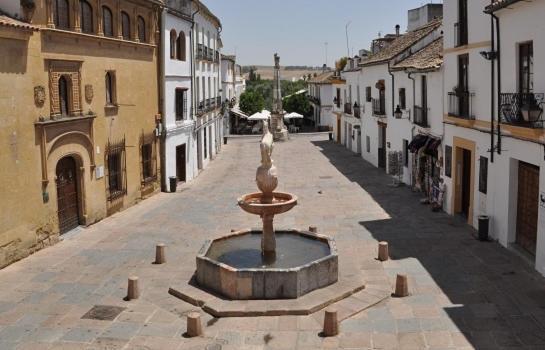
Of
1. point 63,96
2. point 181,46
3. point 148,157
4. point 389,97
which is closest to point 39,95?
point 63,96

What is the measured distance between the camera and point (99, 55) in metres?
19.3

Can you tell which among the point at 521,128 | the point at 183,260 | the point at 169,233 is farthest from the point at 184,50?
the point at 521,128

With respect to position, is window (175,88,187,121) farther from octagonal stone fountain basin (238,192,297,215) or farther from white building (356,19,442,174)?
octagonal stone fountain basin (238,192,297,215)

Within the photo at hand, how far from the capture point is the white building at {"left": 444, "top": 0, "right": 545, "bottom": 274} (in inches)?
522

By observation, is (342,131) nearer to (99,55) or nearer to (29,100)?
(99,55)

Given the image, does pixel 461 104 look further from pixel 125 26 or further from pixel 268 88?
pixel 268 88

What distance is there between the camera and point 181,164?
92.5 ft

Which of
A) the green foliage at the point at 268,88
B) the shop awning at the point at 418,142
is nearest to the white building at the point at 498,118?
the shop awning at the point at 418,142

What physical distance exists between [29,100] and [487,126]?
486 inches

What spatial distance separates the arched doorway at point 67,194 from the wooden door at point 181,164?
9857 millimetres

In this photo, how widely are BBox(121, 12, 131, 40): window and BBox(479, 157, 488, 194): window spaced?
1317cm

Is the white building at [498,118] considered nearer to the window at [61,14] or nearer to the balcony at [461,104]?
the balcony at [461,104]

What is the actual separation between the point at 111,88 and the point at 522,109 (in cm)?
1355

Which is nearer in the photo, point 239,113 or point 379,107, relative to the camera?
point 379,107
